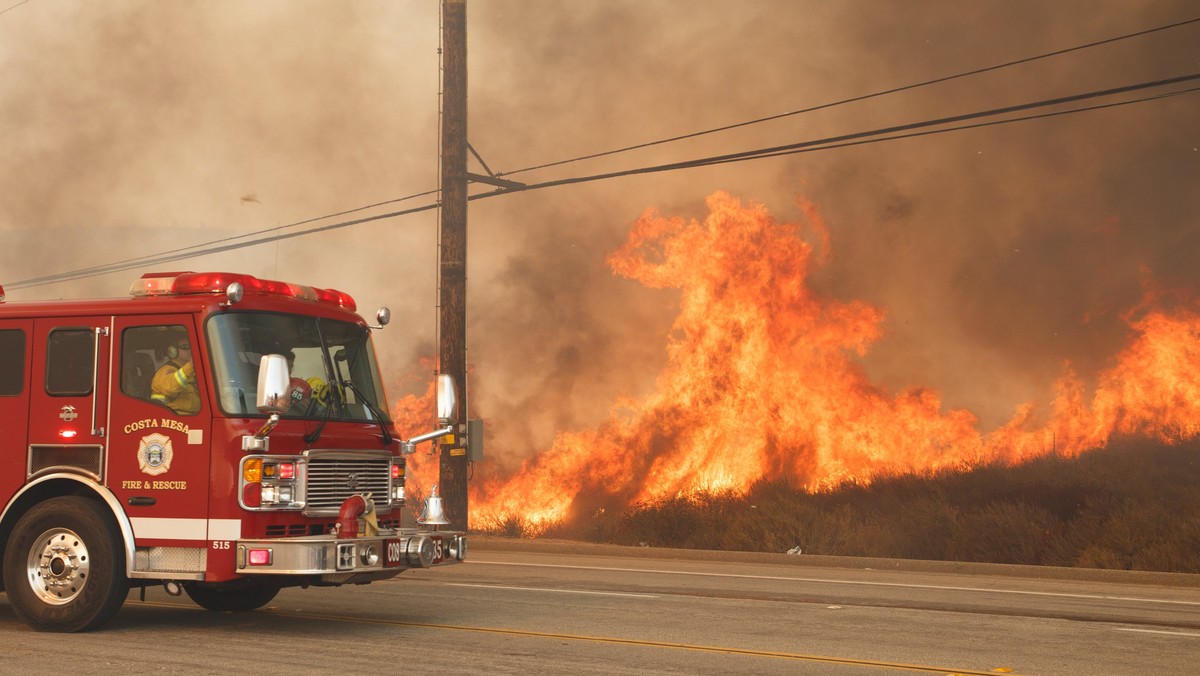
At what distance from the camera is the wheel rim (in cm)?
877

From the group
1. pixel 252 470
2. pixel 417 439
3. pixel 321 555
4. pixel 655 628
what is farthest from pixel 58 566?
pixel 655 628

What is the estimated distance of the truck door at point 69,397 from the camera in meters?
8.94

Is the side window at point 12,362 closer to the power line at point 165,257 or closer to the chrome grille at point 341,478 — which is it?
the chrome grille at point 341,478

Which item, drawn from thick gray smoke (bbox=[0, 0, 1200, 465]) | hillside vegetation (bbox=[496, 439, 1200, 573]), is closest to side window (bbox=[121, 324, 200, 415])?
hillside vegetation (bbox=[496, 439, 1200, 573])

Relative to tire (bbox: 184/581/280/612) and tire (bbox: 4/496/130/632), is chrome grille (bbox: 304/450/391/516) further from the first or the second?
tire (bbox: 184/581/280/612)

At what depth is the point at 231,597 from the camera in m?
10.6

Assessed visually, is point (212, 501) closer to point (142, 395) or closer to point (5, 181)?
point (142, 395)

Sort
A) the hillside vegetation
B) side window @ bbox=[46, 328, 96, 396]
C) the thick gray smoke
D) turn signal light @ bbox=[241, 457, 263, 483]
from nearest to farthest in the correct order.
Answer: turn signal light @ bbox=[241, 457, 263, 483]
side window @ bbox=[46, 328, 96, 396]
the hillside vegetation
the thick gray smoke

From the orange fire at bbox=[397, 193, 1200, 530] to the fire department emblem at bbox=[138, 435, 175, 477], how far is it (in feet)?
46.8

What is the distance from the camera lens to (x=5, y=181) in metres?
41.3

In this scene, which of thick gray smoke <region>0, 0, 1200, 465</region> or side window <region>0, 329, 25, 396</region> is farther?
thick gray smoke <region>0, 0, 1200, 465</region>

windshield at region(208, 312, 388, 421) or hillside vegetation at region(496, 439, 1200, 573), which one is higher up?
windshield at region(208, 312, 388, 421)

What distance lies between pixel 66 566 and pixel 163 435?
1.15 m

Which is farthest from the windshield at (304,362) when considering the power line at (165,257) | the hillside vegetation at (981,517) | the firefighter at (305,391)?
the power line at (165,257)
